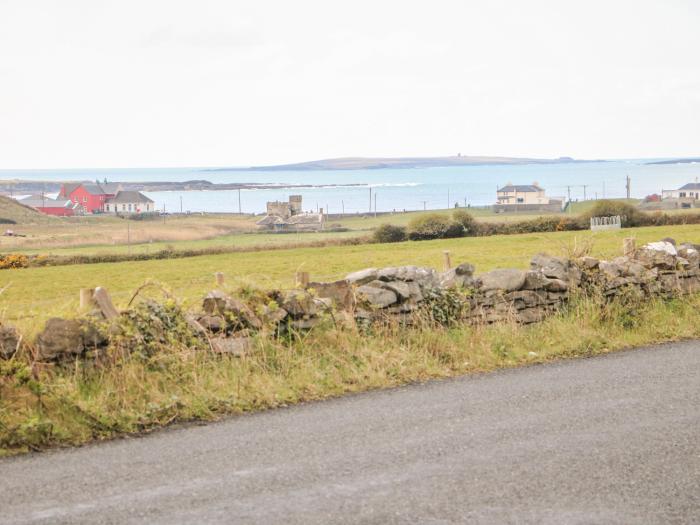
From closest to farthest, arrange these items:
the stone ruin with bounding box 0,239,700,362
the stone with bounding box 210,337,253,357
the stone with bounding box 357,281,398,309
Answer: the stone ruin with bounding box 0,239,700,362 → the stone with bounding box 210,337,253,357 → the stone with bounding box 357,281,398,309

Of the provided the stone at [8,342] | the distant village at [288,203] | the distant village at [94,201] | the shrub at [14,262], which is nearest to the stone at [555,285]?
the stone at [8,342]

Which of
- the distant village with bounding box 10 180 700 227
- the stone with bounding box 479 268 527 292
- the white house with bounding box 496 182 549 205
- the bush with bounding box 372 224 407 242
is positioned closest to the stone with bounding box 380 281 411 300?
the stone with bounding box 479 268 527 292

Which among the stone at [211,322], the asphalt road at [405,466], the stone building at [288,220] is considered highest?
the stone building at [288,220]

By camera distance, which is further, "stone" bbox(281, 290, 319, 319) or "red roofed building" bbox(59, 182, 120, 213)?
"red roofed building" bbox(59, 182, 120, 213)

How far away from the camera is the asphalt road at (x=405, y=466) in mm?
5461

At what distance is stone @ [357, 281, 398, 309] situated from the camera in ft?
33.9

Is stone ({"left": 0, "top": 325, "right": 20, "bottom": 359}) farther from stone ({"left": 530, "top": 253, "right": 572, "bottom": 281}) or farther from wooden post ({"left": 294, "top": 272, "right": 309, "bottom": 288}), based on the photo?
stone ({"left": 530, "top": 253, "right": 572, "bottom": 281})

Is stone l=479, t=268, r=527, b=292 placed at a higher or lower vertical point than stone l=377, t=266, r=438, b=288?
lower

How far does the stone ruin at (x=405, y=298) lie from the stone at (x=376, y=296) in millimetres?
12

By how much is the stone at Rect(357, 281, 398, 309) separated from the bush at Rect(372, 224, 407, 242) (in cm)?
6160

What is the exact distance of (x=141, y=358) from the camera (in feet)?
27.6

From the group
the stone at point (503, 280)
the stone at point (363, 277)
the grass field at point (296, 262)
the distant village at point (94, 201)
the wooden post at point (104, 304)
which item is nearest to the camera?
the wooden post at point (104, 304)

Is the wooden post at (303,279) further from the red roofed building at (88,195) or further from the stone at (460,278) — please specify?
the red roofed building at (88,195)

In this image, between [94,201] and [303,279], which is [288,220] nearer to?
[94,201]
